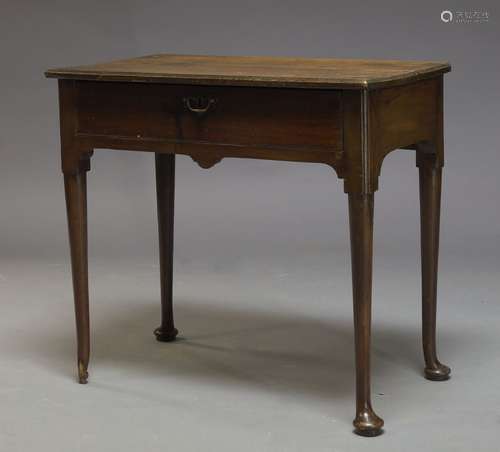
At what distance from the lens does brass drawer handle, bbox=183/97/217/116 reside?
4219 mm

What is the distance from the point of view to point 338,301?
550 cm

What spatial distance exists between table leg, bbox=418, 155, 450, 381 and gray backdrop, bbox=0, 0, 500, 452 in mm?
98

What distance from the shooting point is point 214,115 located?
4227 mm

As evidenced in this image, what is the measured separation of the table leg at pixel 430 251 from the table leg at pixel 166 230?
101 cm

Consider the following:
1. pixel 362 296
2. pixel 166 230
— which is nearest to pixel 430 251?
pixel 362 296

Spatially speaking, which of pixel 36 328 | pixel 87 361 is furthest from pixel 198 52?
pixel 87 361

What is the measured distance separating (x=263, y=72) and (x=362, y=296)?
767 millimetres

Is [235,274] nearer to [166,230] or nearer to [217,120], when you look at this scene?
[166,230]

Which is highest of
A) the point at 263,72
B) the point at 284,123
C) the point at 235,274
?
the point at 263,72

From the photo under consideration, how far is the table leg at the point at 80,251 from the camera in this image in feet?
15.0

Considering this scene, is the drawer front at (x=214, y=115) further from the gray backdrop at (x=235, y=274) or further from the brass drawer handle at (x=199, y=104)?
the gray backdrop at (x=235, y=274)

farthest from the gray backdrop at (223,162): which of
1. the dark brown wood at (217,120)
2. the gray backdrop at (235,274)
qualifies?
the dark brown wood at (217,120)

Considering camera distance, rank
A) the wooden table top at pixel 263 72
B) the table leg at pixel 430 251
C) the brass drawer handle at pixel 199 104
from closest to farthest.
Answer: the wooden table top at pixel 263 72 < the brass drawer handle at pixel 199 104 < the table leg at pixel 430 251

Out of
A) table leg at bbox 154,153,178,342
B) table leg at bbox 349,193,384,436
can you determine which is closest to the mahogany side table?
table leg at bbox 349,193,384,436
